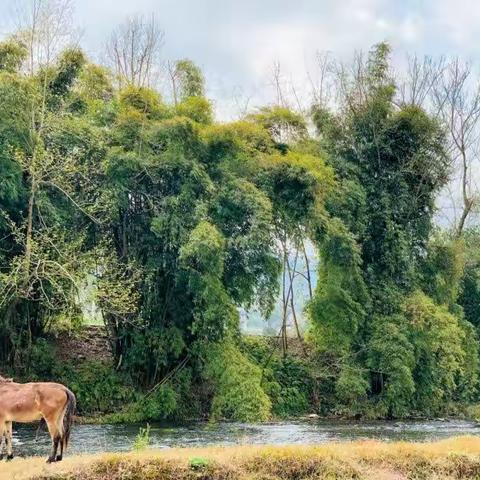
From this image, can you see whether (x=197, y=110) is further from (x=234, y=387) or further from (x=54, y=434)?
(x=54, y=434)

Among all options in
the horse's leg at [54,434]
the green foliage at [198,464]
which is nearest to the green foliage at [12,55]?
the horse's leg at [54,434]

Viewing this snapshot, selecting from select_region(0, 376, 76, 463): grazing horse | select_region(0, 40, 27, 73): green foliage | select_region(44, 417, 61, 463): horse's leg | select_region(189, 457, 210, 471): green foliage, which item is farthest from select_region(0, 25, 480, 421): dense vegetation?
select_region(189, 457, 210, 471): green foliage

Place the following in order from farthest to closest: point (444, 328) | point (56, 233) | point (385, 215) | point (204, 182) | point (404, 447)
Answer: point (385, 215)
point (444, 328)
point (204, 182)
point (56, 233)
point (404, 447)

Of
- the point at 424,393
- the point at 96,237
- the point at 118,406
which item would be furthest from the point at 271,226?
the point at 424,393

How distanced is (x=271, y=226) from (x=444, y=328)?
812 cm

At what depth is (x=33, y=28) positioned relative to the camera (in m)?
22.8

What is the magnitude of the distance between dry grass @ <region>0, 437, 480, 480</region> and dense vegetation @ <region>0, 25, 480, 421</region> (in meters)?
11.8

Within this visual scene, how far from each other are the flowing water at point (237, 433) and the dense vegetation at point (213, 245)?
1.27 metres

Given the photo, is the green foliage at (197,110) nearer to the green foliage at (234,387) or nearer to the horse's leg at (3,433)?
the green foliage at (234,387)

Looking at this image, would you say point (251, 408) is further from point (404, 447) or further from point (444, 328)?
point (404, 447)

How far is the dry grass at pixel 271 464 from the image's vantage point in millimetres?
9195

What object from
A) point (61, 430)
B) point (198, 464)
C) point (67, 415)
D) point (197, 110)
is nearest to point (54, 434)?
point (61, 430)

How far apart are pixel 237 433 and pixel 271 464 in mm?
12135

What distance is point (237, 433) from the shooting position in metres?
21.5
